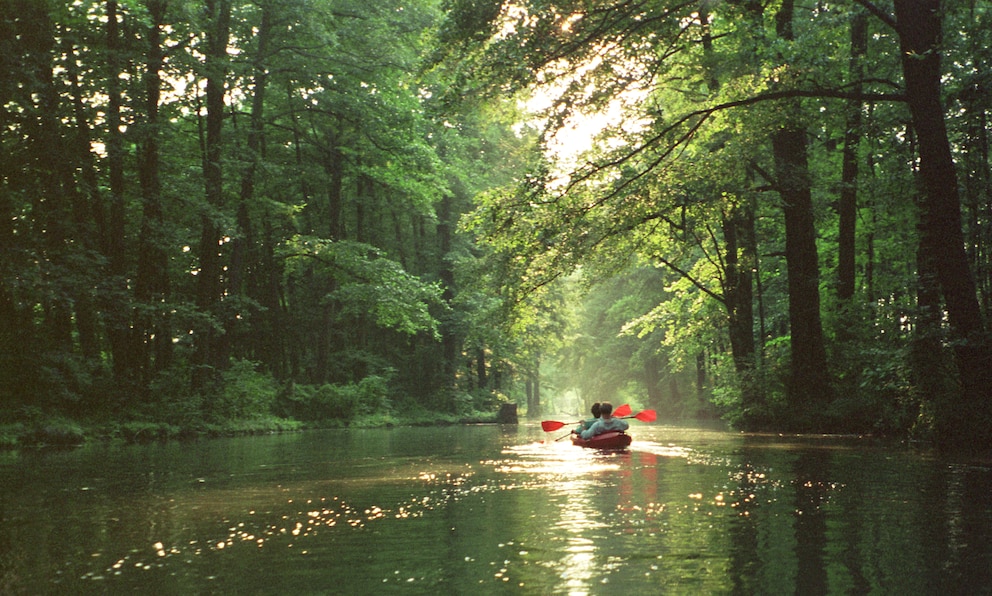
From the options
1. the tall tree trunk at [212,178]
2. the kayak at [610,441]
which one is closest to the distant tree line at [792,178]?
the kayak at [610,441]

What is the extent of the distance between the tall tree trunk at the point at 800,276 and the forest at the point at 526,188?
7 centimetres

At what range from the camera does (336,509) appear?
Result: 22.7ft

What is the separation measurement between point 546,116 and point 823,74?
4337 mm

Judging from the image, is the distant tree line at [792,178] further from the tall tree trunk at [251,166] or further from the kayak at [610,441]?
the tall tree trunk at [251,166]

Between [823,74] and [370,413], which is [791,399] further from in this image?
[370,413]

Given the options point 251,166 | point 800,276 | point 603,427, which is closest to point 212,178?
point 251,166

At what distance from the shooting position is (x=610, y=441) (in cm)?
1381

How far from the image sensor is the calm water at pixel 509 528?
4.23 meters

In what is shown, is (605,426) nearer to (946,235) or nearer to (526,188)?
(526,188)

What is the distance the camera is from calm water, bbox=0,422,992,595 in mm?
4227

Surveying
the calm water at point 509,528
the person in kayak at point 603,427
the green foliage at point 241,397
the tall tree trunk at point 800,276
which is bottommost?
the calm water at point 509,528

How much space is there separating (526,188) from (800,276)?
7.83 meters

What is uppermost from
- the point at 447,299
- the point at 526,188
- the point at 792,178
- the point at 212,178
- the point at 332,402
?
the point at 212,178

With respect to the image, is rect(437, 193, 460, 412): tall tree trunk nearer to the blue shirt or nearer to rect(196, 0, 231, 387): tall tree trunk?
rect(196, 0, 231, 387): tall tree trunk
